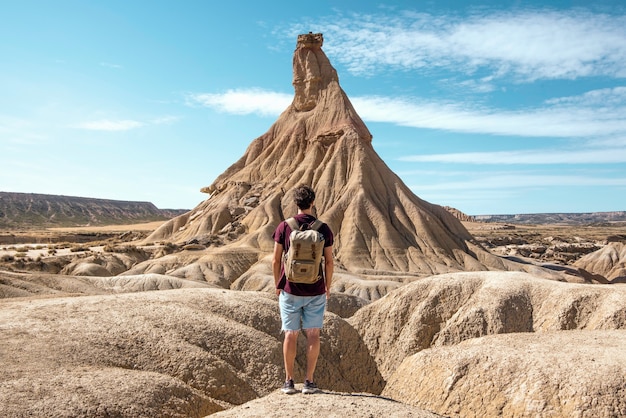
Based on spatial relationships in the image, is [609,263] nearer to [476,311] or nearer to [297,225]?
[476,311]

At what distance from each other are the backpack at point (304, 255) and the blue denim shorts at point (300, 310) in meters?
0.31

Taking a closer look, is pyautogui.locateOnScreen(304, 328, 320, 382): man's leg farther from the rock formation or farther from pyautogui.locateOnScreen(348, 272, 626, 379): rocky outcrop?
the rock formation

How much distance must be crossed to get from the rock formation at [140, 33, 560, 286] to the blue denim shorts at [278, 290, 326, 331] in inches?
1542

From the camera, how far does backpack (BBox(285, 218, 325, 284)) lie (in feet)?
23.1

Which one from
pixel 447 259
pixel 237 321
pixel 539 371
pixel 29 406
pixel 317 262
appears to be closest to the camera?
pixel 317 262

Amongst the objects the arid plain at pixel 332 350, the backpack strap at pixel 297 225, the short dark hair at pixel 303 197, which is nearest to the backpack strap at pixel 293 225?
the backpack strap at pixel 297 225

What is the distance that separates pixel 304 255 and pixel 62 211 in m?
158

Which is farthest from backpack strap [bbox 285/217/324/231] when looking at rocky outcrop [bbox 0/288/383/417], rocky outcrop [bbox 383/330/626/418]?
rocky outcrop [bbox 383/330/626/418]

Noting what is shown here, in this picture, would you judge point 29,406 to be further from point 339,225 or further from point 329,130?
point 329,130

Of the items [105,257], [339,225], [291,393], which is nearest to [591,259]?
[339,225]

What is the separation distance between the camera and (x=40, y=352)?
1023cm

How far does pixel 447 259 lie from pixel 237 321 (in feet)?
141

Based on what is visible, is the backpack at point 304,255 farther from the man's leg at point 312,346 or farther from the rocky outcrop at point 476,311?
the rocky outcrop at point 476,311

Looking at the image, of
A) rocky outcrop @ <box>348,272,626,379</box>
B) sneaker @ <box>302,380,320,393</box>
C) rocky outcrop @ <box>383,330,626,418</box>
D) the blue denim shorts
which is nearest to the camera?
the blue denim shorts
